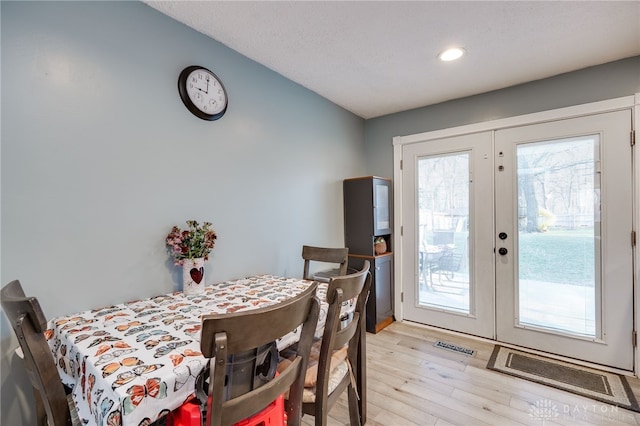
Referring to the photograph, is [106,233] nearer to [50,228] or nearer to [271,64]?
[50,228]

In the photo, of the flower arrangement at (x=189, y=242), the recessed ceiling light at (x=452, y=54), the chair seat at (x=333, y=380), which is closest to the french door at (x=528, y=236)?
the recessed ceiling light at (x=452, y=54)

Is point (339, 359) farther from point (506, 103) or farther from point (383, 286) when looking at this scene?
point (506, 103)

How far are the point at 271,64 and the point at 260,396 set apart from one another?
2.31 metres

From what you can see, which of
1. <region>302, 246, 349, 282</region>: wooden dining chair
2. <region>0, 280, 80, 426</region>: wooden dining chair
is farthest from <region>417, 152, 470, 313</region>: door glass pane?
<region>0, 280, 80, 426</region>: wooden dining chair

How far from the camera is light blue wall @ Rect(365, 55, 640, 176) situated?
2.30 meters

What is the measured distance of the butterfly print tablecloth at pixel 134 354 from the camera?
2.50 feet

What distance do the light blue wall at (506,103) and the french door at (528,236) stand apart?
0.17 m

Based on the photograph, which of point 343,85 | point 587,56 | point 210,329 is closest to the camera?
point 210,329

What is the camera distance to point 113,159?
153 cm

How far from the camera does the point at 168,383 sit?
811 mm

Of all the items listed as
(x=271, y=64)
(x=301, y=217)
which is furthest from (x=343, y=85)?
(x=301, y=217)

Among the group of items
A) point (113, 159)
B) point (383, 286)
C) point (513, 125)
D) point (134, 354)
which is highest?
point (513, 125)

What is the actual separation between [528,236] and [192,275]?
112 inches

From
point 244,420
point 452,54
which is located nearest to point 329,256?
point 244,420
